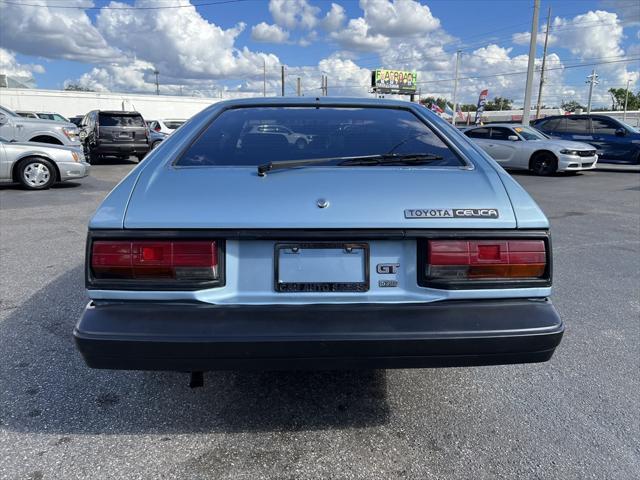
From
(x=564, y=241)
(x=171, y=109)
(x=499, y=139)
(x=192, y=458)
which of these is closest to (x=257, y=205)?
(x=192, y=458)

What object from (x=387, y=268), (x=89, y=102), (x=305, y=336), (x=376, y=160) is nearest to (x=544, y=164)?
(x=376, y=160)

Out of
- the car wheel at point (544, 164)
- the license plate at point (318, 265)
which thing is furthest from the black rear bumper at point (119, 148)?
the license plate at point (318, 265)

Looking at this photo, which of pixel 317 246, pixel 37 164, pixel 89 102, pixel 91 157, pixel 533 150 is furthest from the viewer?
pixel 89 102

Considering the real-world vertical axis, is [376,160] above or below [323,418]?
above

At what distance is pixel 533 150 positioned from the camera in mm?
14188

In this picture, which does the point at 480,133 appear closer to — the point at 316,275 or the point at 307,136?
the point at 307,136

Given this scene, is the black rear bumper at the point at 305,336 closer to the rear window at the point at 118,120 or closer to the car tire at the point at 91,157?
the rear window at the point at 118,120

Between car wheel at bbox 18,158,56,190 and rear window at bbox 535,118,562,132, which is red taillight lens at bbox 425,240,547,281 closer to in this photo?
car wheel at bbox 18,158,56,190

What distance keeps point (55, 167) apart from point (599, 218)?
10141 mm

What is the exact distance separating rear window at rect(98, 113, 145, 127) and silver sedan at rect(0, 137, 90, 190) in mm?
6300

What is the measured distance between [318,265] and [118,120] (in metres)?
16.2

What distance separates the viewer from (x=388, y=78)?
5962cm

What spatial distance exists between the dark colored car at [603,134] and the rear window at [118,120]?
1365 centimetres

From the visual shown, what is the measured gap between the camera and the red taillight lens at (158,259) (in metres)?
2.00
